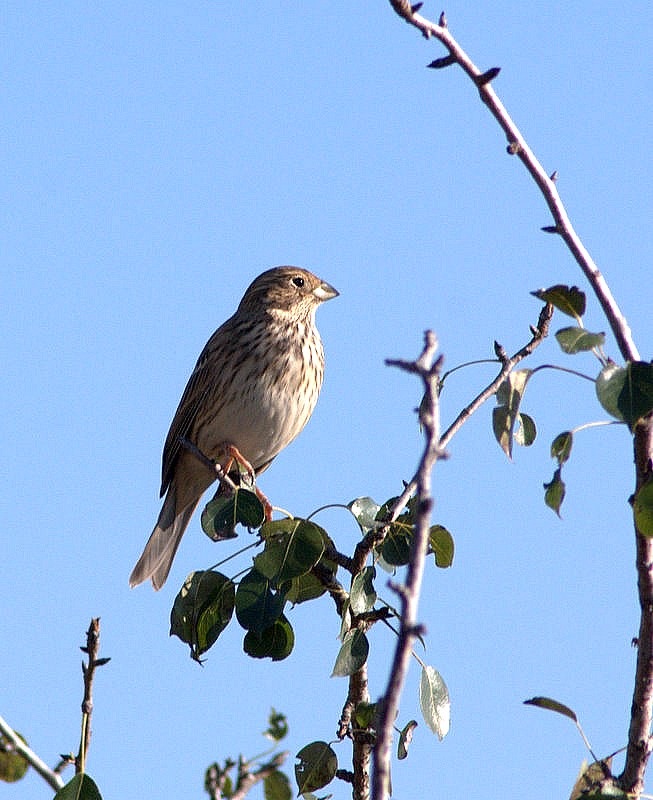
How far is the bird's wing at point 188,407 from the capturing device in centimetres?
771

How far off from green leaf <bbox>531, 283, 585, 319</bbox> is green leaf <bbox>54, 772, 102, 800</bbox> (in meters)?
1.51

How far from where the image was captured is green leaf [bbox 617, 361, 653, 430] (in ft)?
9.32

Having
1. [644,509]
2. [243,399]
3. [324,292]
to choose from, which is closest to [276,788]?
[644,509]

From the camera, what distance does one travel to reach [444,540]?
158 inches

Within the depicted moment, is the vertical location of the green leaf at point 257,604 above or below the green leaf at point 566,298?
below

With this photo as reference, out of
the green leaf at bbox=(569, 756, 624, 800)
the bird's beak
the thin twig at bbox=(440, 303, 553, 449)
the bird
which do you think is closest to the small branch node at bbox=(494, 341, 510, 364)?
the thin twig at bbox=(440, 303, 553, 449)

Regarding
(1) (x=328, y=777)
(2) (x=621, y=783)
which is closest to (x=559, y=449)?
(2) (x=621, y=783)

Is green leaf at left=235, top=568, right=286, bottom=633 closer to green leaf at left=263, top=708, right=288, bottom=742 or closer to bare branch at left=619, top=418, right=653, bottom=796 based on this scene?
bare branch at left=619, top=418, right=653, bottom=796

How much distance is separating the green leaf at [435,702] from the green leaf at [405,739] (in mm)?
69

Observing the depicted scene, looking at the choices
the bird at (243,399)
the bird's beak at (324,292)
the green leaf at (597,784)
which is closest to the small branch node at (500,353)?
the green leaf at (597,784)

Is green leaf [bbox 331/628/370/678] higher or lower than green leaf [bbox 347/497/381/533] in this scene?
lower

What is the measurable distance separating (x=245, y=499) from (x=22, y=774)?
5.30ft

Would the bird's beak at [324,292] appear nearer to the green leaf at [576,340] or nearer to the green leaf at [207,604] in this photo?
the green leaf at [207,604]

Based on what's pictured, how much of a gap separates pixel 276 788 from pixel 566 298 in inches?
53.7
